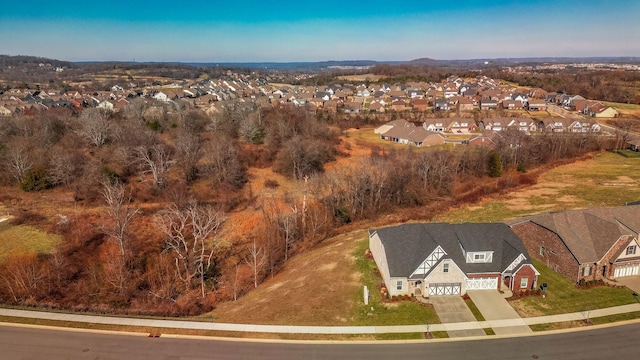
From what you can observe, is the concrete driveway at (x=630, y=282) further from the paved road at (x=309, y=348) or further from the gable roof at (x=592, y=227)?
the paved road at (x=309, y=348)

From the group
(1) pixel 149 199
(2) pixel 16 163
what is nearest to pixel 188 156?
(1) pixel 149 199

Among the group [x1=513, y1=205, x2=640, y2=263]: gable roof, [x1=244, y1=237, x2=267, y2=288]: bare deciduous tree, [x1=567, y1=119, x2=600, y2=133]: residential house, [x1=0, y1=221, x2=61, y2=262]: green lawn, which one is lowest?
[x1=244, y1=237, x2=267, y2=288]: bare deciduous tree

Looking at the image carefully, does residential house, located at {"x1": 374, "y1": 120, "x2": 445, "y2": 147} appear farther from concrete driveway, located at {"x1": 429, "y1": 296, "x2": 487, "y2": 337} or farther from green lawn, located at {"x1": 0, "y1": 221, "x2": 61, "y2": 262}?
green lawn, located at {"x1": 0, "y1": 221, "x2": 61, "y2": 262}

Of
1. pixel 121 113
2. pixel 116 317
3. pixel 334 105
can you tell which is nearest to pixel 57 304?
pixel 116 317

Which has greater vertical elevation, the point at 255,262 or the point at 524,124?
the point at 524,124

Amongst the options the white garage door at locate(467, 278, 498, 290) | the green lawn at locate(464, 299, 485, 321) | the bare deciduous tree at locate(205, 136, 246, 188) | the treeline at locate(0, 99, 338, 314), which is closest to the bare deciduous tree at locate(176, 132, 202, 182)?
the treeline at locate(0, 99, 338, 314)

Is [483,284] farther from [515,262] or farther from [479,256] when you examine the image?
[515,262]
